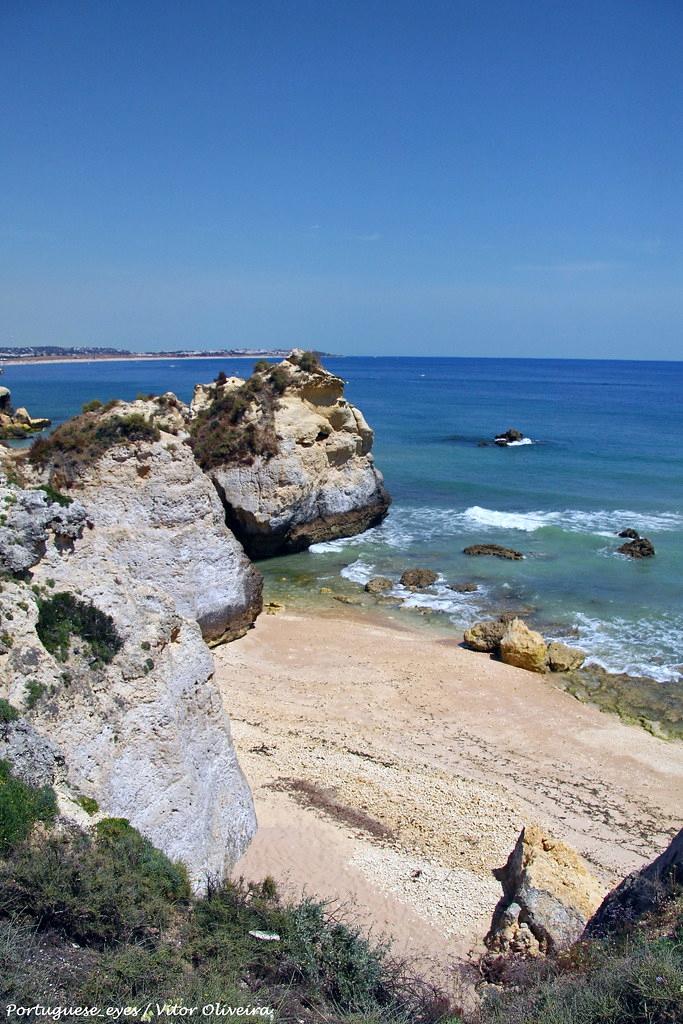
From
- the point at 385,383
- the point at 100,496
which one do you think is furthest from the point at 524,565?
the point at 385,383

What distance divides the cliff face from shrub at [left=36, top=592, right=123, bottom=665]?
14 mm

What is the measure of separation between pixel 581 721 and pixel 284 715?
6.48 metres

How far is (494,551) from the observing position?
27.3 meters

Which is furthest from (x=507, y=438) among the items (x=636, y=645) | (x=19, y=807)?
(x=19, y=807)

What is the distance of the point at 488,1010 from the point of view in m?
7.00

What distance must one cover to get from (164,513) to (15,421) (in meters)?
46.7

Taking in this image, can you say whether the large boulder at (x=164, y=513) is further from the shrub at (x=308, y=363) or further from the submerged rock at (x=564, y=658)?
the shrub at (x=308, y=363)

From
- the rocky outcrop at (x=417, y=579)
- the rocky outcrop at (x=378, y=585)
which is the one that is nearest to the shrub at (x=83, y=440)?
the rocky outcrop at (x=378, y=585)

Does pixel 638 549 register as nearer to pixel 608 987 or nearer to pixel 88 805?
pixel 608 987

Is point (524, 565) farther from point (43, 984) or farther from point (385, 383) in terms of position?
point (385, 383)

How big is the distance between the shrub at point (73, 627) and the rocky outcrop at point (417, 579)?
15.5 meters

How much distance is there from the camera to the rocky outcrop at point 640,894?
7379mm

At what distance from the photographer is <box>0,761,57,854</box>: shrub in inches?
270

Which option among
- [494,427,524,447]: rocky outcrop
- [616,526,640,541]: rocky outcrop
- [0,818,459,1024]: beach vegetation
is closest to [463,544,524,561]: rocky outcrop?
[616,526,640,541]: rocky outcrop
